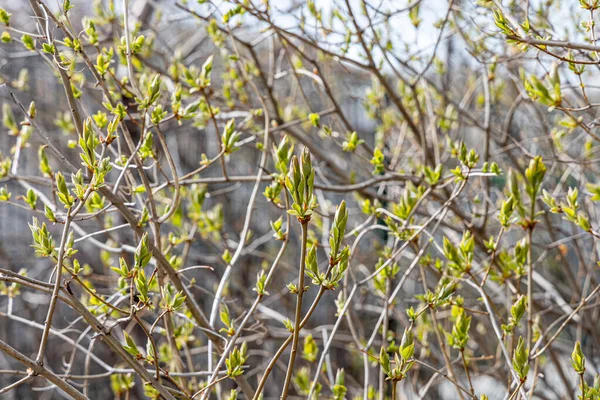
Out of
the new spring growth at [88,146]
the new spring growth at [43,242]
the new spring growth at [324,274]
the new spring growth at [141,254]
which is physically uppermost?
the new spring growth at [88,146]

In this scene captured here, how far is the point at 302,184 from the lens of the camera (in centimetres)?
96

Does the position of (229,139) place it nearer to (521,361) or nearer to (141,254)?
(141,254)

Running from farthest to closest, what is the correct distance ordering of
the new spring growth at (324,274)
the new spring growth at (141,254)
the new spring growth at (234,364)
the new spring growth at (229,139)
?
the new spring growth at (229,139)
the new spring growth at (234,364)
the new spring growth at (141,254)
the new spring growth at (324,274)

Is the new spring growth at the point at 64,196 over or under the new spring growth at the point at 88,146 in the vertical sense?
under

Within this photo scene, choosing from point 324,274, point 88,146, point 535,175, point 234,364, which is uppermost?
point 88,146

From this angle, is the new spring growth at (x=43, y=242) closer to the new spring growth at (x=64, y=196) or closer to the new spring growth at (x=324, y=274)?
the new spring growth at (x=64, y=196)

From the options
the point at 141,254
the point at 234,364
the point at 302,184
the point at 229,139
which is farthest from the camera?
the point at 229,139

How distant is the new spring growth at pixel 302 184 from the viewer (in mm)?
944

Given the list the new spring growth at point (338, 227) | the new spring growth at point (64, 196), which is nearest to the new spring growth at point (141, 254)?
the new spring growth at point (64, 196)

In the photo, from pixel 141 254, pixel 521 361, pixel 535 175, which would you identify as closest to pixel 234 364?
pixel 141 254

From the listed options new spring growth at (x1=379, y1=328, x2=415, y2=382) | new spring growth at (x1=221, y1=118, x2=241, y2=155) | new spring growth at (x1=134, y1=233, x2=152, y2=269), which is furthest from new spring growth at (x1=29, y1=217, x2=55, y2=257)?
new spring growth at (x1=379, y1=328, x2=415, y2=382)

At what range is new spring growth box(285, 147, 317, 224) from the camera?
37.2 inches

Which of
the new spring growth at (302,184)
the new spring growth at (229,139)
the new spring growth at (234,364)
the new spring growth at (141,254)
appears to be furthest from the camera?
the new spring growth at (229,139)

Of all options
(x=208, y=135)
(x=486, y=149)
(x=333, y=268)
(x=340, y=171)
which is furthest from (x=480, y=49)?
(x=208, y=135)
